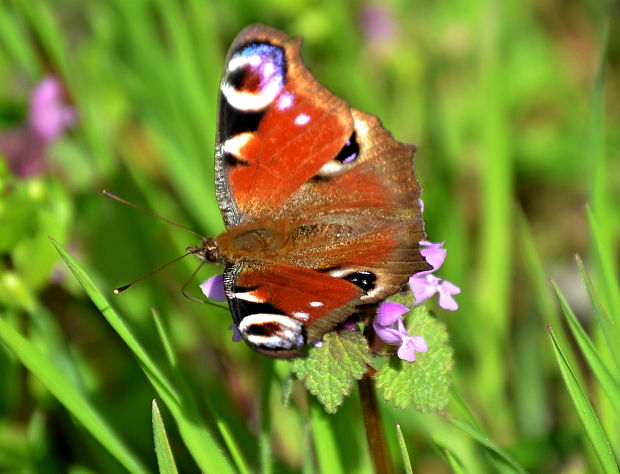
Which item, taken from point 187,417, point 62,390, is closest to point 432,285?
point 187,417

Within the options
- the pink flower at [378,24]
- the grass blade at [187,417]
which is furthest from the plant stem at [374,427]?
the pink flower at [378,24]

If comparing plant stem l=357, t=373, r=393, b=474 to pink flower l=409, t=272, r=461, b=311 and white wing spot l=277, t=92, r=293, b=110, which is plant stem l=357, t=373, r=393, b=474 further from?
white wing spot l=277, t=92, r=293, b=110

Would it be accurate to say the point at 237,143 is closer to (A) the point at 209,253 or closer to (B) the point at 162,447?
(A) the point at 209,253

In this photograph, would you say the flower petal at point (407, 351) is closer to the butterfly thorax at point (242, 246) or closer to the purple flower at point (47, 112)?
the butterfly thorax at point (242, 246)

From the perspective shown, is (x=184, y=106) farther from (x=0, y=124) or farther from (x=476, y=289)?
(x=476, y=289)

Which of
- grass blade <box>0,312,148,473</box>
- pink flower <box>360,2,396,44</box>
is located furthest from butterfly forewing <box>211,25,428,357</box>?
pink flower <box>360,2,396,44</box>

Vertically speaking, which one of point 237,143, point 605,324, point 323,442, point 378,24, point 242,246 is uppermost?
point 237,143
